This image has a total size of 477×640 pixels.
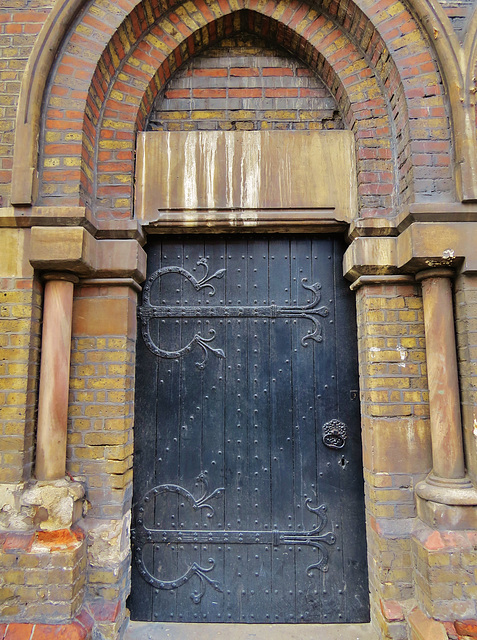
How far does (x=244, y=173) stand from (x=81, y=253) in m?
1.19

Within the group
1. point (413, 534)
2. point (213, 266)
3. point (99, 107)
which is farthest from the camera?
point (213, 266)

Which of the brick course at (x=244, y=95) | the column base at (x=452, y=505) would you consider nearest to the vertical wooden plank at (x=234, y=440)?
the brick course at (x=244, y=95)

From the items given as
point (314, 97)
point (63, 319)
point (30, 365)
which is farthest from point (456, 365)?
point (30, 365)

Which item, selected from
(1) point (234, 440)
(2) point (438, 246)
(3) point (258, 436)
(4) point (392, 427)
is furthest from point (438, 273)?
(1) point (234, 440)

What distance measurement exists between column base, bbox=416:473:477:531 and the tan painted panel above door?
1.73m

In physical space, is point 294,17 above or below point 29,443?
above

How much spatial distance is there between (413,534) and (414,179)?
2092 mm

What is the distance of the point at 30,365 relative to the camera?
2.39 metres

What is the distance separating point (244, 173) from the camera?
2777 mm

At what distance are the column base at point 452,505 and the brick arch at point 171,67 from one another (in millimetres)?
1695

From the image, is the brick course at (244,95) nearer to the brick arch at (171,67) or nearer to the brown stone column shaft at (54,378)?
the brick arch at (171,67)

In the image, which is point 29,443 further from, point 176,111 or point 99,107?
point 176,111

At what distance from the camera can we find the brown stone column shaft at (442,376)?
236cm

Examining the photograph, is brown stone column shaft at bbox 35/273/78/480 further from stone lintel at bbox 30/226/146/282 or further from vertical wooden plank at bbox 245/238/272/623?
vertical wooden plank at bbox 245/238/272/623
